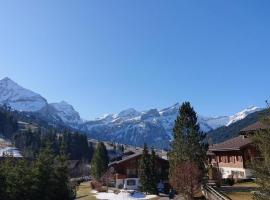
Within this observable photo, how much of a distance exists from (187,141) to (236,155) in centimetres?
1353

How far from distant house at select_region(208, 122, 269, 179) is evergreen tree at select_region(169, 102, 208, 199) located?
26.1 feet

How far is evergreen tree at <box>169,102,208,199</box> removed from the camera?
202 ft

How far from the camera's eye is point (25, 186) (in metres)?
40.5

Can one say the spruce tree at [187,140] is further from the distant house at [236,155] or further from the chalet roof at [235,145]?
the chalet roof at [235,145]

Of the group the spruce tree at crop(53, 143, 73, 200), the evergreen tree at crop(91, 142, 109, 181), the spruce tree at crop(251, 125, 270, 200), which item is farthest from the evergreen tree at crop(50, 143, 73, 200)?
the evergreen tree at crop(91, 142, 109, 181)

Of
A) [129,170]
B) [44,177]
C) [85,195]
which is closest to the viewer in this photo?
[44,177]

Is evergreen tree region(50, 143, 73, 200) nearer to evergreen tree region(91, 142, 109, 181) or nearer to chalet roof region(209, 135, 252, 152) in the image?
chalet roof region(209, 135, 252, 152)

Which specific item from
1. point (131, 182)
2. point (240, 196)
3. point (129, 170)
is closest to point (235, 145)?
point (240, 196)

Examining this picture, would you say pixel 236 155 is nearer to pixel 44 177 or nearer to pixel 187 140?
pixel 187 140

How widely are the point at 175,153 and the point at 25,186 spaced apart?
89.7 ft

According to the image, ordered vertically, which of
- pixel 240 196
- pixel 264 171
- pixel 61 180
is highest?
pixel 61 180

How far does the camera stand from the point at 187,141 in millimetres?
63250

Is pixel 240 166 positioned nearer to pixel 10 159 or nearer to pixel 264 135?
pixel 10 159

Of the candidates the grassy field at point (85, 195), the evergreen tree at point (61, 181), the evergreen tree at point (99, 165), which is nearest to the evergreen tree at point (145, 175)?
the grassy field at point (85, 195)
